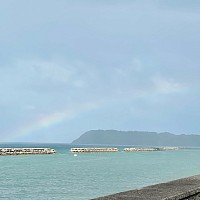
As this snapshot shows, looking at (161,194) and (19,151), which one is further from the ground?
(19,151)

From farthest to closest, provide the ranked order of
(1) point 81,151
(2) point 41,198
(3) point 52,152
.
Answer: (1) point 81,151 < (3) point 52,152 < (2) point 41,198

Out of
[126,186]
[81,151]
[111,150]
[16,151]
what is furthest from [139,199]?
[111,150]

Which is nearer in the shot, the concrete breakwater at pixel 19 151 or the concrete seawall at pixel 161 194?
the concrete seawall at pixel 161 194

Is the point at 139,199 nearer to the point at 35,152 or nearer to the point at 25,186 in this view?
the point at 25,186

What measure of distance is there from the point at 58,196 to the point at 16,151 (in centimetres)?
9548

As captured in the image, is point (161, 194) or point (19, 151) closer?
point (161, 194)

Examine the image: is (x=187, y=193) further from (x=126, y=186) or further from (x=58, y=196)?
(x=126, y=186)

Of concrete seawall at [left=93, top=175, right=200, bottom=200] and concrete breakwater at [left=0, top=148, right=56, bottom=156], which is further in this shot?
concrete breakwater at [left=0, top=148, right=56, bottom=156]

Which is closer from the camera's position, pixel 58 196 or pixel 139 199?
pixel 139 199

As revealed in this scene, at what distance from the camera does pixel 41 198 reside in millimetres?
24938

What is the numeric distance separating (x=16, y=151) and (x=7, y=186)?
289 ft

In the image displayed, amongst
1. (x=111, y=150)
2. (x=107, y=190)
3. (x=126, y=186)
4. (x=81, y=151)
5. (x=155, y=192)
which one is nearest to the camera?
(x=155, y=192)

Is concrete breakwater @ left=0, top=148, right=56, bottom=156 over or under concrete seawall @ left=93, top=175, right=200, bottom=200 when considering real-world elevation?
over

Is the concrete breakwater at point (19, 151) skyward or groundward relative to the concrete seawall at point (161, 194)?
skyward
